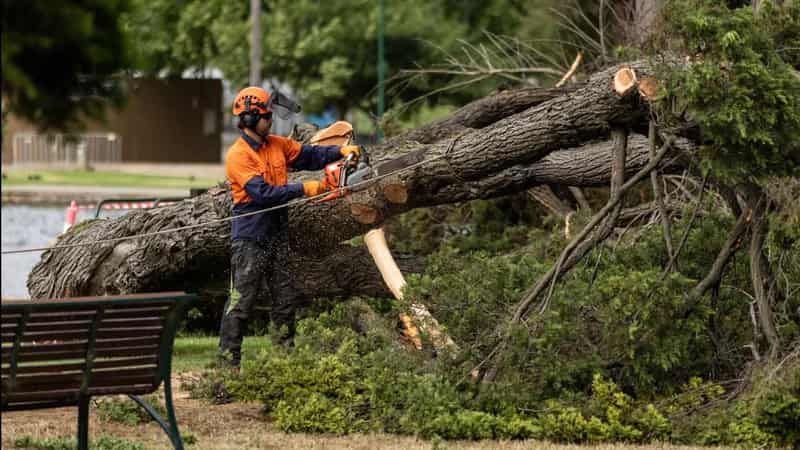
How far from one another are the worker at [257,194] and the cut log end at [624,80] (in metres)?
1.78

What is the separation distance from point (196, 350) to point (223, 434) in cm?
358

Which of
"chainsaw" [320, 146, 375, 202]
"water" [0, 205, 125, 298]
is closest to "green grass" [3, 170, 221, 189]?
"water" [0, 205, 125, 298]

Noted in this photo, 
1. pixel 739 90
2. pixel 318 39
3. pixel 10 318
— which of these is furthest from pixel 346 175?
pixel 318 39

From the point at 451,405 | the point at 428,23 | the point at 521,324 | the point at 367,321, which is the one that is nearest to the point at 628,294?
the point at 521,324

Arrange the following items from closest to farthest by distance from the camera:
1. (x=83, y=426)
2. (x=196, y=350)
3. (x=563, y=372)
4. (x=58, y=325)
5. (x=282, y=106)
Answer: (x=58, y=325), (x=83, y=426), (x=563, y=372), (x=282, y=106), (x=196, y=350)

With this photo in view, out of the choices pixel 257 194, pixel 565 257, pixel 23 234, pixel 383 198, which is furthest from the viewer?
pixel 23 234

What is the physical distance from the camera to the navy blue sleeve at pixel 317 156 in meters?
9.40

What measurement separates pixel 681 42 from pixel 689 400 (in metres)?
1.96

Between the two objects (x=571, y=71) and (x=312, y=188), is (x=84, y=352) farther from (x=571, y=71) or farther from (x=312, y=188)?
(x=571, y=71)

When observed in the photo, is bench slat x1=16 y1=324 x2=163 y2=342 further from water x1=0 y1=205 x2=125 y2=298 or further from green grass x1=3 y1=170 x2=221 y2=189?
green grass x1=3 y1=170 x2=221 y2=189

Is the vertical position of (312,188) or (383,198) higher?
(312,188)

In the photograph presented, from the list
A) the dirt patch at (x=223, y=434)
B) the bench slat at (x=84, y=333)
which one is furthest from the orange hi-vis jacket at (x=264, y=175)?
the bench slat at (x=84, y=333)

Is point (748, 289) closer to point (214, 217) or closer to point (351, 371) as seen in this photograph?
point (351, 371)

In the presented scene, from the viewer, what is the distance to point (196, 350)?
11.2 m
